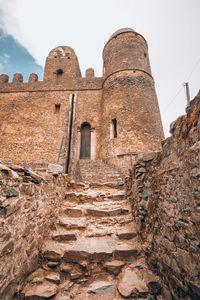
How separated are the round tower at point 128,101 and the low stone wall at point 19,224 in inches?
250

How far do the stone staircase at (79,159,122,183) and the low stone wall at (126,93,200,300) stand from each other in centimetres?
427

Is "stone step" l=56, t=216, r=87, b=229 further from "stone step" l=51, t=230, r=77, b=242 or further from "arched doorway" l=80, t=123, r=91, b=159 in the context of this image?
"arched doorway" l=80, t=123, r=91, b=159

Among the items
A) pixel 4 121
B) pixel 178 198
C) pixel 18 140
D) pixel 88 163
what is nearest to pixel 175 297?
pixel 178 198

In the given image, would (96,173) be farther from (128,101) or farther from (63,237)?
(128,101)

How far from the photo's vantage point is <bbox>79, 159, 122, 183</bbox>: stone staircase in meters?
6.82

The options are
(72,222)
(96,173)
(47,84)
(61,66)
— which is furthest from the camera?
(61,66)

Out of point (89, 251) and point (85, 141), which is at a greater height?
point (85, 141)

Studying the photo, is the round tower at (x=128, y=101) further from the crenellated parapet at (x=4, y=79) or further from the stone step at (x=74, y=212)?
the crenellated parapet at (x=4, y=79)

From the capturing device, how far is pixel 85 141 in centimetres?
1103

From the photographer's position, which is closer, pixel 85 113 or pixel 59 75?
pixel 85 113

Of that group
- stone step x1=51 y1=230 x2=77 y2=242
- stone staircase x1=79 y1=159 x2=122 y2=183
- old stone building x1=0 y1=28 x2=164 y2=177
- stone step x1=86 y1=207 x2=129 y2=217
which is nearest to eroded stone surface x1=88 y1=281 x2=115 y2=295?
stone step x1=51 y1=230 x2=77 y2=242

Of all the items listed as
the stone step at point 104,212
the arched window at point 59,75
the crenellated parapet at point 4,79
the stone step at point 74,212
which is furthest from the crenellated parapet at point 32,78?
the stone step at point 104,212

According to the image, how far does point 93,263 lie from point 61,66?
1449 cm

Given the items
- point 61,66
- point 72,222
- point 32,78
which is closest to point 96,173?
point 72,222
